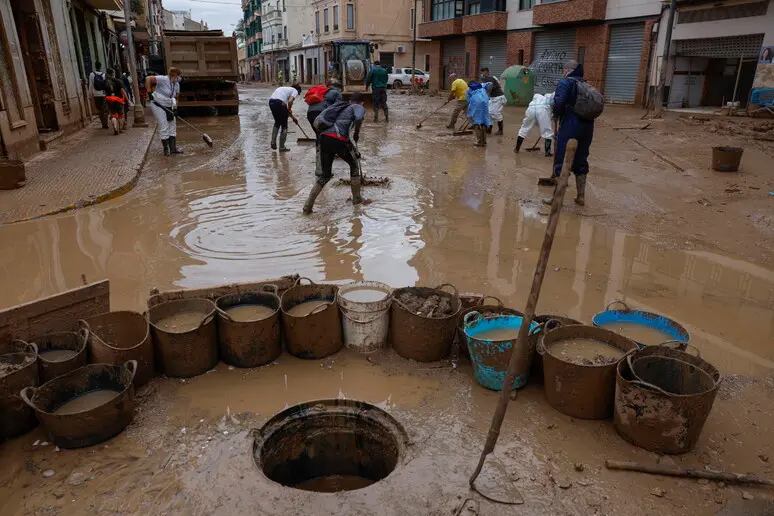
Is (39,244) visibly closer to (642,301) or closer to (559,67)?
(642,301)

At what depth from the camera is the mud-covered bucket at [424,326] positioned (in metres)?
A: 3.71

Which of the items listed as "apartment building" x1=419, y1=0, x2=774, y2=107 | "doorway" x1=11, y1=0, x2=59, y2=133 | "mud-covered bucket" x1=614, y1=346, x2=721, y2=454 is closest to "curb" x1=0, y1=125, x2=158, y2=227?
"doorway" x1=11, y1=0, x2=59, y2=133

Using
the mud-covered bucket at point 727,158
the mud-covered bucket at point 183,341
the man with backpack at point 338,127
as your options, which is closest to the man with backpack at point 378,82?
Answer: the mud-covered bucket at point 727,158

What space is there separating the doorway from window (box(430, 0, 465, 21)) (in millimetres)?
25077

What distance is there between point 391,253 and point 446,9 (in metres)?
31.3

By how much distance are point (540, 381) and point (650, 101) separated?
1993cm

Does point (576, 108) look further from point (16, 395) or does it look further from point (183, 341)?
point (16, 395)

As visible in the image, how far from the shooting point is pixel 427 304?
396 cm

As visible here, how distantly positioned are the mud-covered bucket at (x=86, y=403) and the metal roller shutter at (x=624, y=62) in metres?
22.9

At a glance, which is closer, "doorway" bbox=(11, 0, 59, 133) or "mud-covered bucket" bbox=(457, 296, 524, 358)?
"mud-covered bucket" bbox=(457, 296, 524, 358)

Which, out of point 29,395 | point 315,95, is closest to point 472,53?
point 315,95

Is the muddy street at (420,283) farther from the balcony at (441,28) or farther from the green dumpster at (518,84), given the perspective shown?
the balcony at (441,28)

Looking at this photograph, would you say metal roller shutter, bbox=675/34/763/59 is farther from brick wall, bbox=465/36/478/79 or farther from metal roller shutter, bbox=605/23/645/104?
brick wall, bbox=465/36/478/79

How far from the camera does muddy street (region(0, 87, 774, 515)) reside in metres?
2.68
